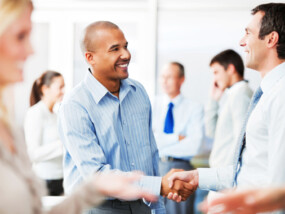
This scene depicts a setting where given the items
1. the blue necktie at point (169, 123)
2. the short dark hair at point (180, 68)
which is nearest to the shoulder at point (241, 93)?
the blue necktie at point (169, 123)

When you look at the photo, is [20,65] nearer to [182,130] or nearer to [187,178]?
[187,178]

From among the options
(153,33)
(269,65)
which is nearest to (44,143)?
(153,33)

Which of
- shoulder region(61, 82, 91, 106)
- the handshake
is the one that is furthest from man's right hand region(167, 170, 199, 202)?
shoulder region(61, 82, 91, 106)

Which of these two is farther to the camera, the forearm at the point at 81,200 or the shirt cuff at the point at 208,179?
the shirt cuff at the point at 208,179

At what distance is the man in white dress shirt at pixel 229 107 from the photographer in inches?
140

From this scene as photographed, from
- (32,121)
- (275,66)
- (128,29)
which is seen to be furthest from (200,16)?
(275,66)

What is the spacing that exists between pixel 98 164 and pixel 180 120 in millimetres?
2501

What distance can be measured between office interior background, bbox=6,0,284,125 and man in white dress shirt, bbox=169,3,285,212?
2.82m

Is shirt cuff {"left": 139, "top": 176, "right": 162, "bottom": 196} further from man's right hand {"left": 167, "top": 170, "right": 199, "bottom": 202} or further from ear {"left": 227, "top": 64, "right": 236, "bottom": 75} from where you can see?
ear {"left": 227, "top": 64, "right": 236, "bottom": 75}

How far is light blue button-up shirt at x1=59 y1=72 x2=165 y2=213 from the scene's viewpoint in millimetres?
2045

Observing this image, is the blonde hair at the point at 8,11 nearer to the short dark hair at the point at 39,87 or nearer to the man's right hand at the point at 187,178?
the man's right hand at the point at 187,178

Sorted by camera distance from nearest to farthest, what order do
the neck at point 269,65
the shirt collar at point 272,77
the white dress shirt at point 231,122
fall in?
the shirt collar at point 272,77, the neck at point 269,65, the white dress shirt at point 231,122

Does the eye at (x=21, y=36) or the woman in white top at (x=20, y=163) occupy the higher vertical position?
the eye at (x=21, y=36)

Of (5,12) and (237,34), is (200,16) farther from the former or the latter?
(5,12)
